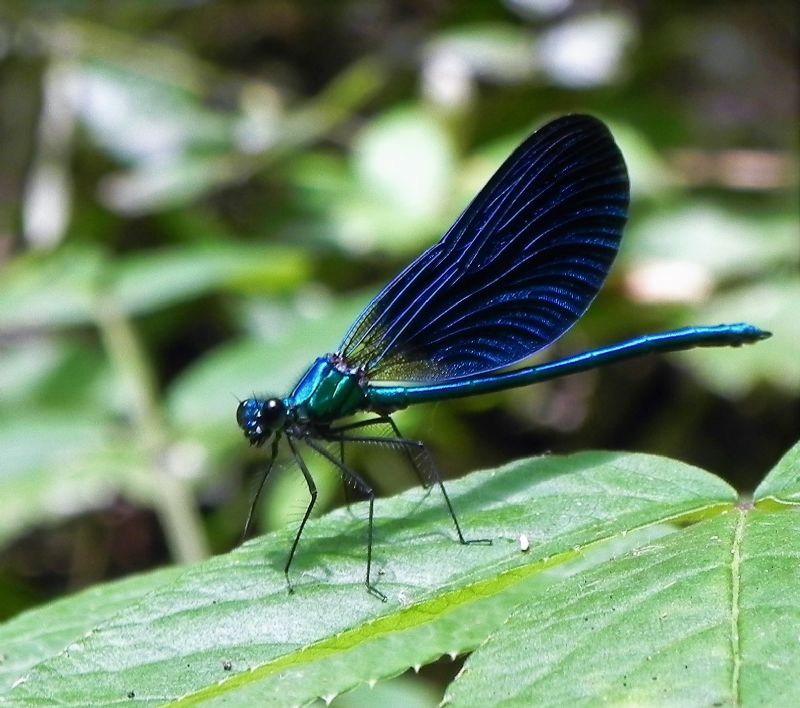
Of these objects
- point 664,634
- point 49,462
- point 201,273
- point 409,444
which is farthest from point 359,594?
point 201,273

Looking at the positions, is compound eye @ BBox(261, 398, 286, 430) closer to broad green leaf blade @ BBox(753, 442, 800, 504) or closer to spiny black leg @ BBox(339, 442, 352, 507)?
spiny black leg @ BBox(339, 442, 352, 507)

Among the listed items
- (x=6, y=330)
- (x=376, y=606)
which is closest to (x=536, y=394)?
(x=6, y=330)

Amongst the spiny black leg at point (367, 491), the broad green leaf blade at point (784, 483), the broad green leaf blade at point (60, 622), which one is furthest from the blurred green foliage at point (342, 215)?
the broad green leaf blade at point (784, 483)

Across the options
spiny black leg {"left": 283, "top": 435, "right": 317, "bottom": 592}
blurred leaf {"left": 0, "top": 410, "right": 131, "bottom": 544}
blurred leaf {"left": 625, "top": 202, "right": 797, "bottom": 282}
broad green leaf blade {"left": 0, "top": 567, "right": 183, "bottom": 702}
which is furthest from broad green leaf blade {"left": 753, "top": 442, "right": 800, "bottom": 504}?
blurred leaf {"left": 625, "top": 202, "right": 797, "bottom": 282}

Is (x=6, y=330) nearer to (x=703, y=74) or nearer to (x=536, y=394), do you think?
(x=536, y=394)

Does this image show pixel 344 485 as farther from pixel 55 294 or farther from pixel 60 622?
pixel 55 294

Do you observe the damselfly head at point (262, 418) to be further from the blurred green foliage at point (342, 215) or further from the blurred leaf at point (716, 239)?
the blurred leaf at point (716, 239)
